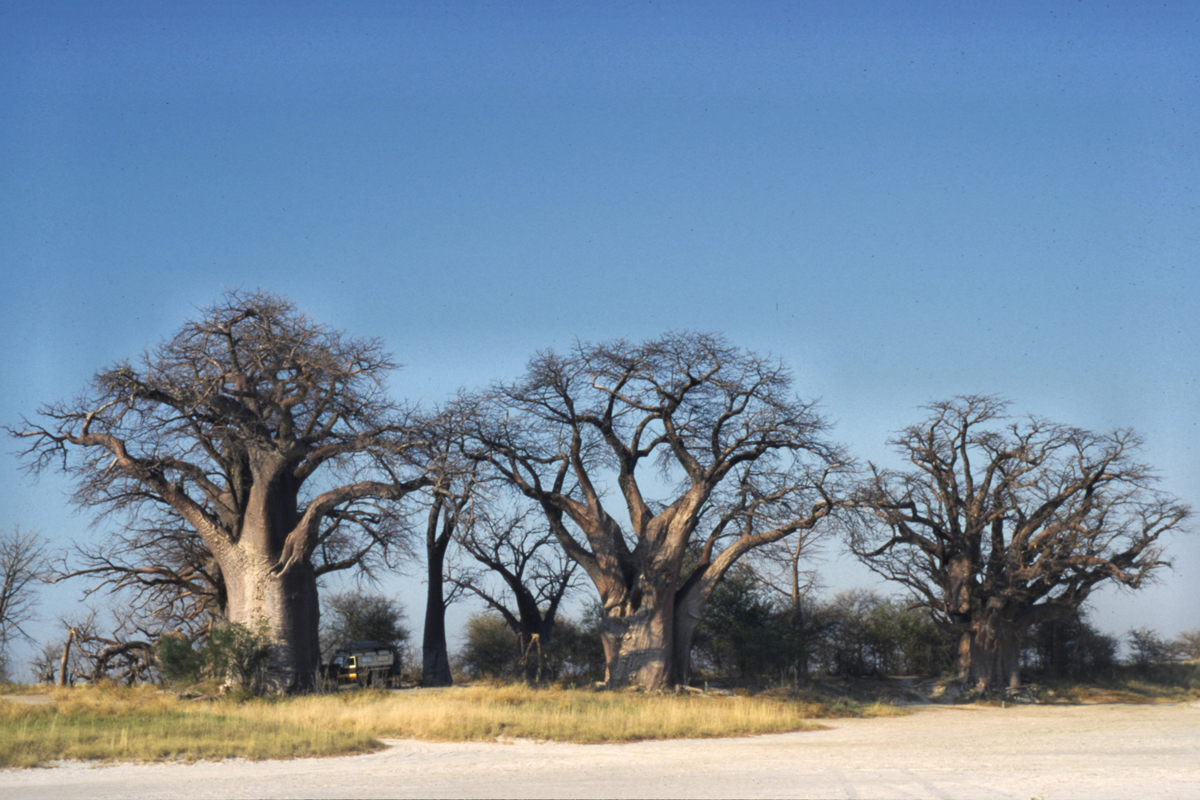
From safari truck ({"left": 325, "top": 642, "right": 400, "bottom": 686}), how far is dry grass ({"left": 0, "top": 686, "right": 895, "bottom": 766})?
6253 mm

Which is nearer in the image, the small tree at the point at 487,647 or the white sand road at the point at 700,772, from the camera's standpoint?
the white sand road at the point at 700,772

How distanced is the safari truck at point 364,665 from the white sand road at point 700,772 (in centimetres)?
1292

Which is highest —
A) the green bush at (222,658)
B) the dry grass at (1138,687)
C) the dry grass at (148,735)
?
the green bush at (222,658)

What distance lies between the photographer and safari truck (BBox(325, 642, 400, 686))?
25.2 meters

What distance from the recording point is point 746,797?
850cm

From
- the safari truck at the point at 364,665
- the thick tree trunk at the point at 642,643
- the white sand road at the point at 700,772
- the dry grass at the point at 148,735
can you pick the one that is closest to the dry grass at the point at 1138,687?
the thick tree trunk at the point at 642,643

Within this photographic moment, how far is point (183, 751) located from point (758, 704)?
1046 centimetres

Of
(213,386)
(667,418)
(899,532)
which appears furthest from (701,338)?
(213,386)

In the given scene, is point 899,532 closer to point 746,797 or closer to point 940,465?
point 940,465

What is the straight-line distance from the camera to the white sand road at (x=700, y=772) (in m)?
8.89

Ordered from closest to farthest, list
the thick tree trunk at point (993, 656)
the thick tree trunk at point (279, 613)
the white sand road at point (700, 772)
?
the white sand road at point (700, 772) < the thick tree trunk at point (279, 613) < the thick tree trunk at point (993, 656)

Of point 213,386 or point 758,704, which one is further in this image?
point 213,386

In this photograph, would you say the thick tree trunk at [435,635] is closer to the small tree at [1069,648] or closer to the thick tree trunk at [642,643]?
the thick tree trunk at [642,643]

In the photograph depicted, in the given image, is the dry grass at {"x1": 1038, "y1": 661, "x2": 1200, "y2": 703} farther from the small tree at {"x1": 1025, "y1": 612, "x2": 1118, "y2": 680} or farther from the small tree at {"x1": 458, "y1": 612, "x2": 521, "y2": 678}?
the small tree at {"x1": 458, "y1": 612, "x2": 521, "y2": 678}
